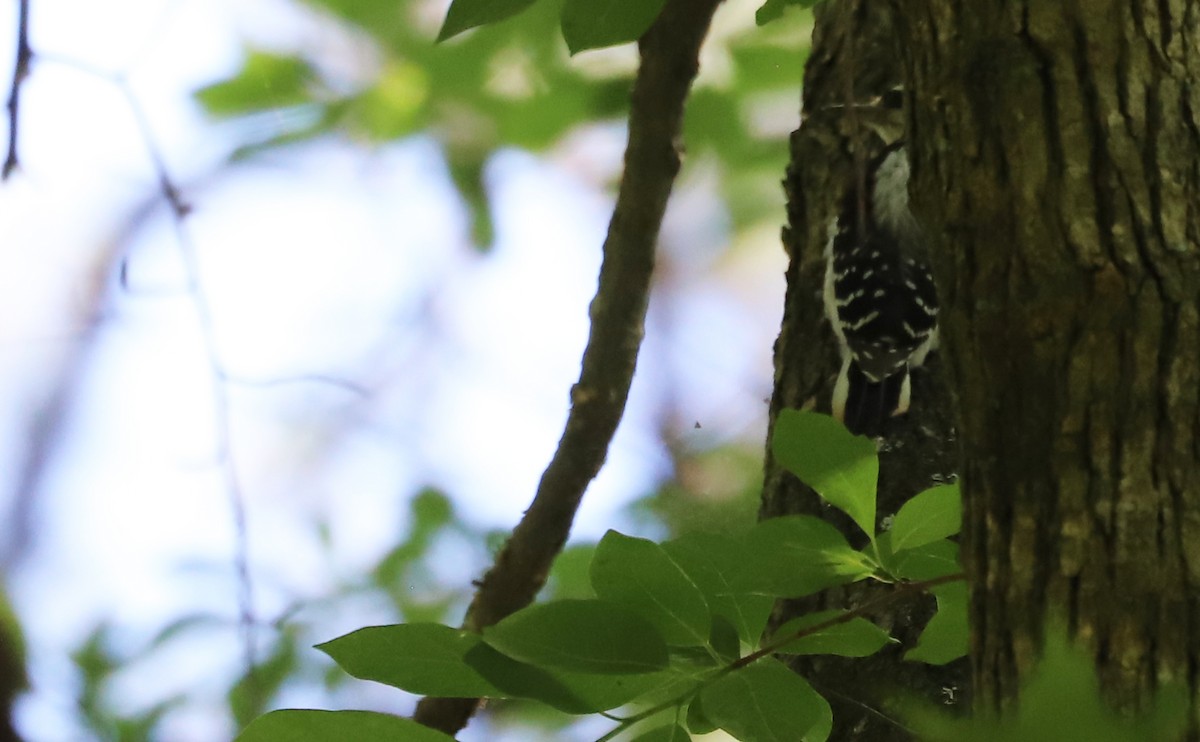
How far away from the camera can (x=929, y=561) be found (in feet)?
2.01

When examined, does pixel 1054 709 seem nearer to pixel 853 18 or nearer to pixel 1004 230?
pixel 1004 230

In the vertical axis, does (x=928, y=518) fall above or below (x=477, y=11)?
below

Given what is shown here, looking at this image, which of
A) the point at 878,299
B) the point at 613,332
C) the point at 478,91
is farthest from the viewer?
the point at 878,299

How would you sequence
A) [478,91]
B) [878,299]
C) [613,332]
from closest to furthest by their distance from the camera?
[613,332] → [478,91] → [878,299]

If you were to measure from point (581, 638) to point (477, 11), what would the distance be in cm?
28

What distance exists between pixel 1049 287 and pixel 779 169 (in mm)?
1704

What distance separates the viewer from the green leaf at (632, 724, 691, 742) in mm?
529

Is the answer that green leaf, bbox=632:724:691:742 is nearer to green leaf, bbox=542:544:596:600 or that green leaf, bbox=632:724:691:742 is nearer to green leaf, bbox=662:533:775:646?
green leaf, bbox=662:533:775:646

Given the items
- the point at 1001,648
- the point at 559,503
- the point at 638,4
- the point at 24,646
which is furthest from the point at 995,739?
the point at 24,646

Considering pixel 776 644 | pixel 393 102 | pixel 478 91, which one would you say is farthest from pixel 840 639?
pixel 393 102

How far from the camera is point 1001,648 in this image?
0.51 m

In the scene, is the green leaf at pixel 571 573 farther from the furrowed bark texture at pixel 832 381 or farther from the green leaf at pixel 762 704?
the green leaf at pixel 762 704

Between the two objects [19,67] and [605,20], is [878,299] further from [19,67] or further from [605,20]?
[605,20]

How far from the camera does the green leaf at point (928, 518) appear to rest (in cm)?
58
